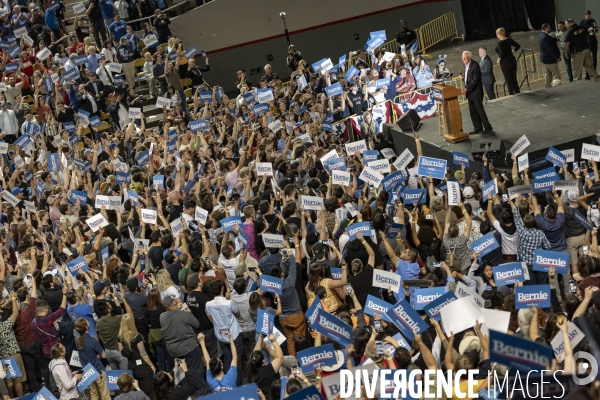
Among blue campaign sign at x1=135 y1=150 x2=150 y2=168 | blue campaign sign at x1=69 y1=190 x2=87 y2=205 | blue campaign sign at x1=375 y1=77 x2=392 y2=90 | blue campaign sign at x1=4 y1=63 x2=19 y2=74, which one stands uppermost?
blue campaign sign at x1=4 y1=63 x2=19 y2=74

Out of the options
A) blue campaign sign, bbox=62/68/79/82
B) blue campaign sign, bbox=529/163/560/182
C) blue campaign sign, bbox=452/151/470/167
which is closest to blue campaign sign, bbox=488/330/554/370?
blue campaign sign, bbox=529/163/560/182

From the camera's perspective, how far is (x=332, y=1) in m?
27.7

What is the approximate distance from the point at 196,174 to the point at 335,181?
346 centimetres

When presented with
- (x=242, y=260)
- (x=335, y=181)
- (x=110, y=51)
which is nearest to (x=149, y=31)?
(x=110, y=51)

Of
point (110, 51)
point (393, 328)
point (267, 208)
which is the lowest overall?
point (393, 328)

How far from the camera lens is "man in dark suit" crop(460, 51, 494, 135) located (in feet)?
50.7

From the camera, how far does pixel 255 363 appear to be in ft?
28.8

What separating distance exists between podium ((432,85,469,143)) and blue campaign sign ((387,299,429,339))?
788 cm

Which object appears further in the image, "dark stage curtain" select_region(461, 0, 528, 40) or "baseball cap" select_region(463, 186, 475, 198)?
"dark stage curtain" select_region(461, 0, 528, 40)

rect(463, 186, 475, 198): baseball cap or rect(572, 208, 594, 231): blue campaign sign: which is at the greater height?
rect(463, 186, 475, 198): baseball cap

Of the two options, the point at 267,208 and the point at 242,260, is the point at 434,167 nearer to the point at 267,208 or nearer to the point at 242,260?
the point at 267,208

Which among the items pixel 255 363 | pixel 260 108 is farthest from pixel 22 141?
pixel 255 363

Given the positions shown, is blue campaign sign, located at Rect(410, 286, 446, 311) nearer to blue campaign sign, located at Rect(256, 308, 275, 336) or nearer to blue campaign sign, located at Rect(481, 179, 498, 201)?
blue campaign sign, located at Rect(256, 308, 275, 336)

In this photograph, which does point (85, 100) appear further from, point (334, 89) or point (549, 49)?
point (549, 49)
